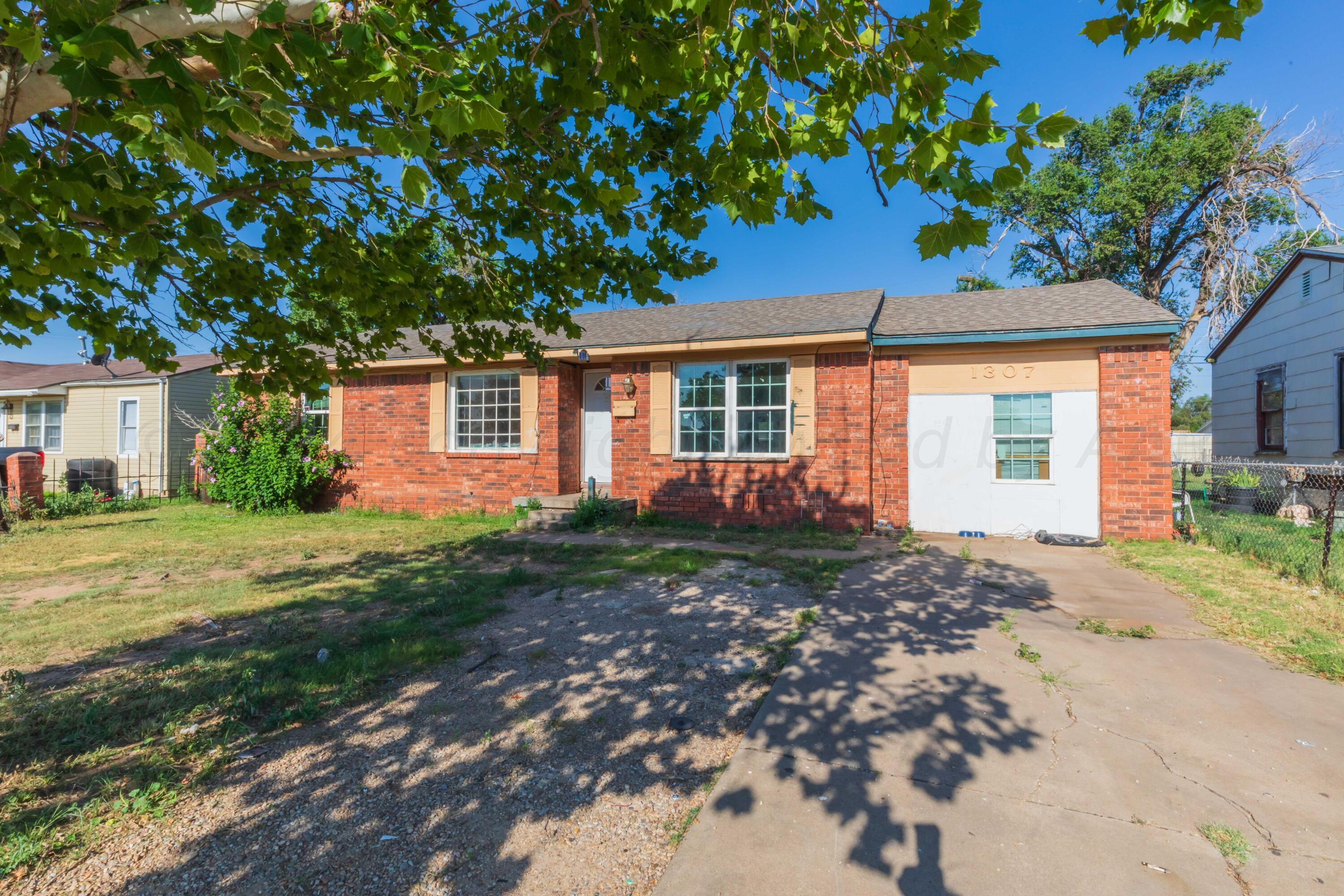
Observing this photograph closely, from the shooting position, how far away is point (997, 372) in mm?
8797

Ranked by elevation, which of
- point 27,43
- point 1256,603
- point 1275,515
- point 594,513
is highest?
point 27,43

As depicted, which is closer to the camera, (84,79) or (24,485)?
(84,79)

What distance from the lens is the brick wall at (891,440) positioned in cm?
908

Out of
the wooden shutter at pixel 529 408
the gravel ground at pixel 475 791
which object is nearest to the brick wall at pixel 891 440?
the gravel ground at pixel 475 791

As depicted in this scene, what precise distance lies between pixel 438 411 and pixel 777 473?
22.4 ft

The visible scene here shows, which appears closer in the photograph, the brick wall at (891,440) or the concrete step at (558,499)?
the brick wall at (891,440)

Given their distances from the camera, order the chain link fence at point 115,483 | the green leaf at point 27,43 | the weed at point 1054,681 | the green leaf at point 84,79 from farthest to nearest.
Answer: the chain link fence at point 115,483, the weed at point 1054,681, the green leaf at point 84,79, the green leaf at point 27,43

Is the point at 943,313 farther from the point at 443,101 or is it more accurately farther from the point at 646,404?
the point at 443,101

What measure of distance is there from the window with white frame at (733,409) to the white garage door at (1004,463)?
6.86ft

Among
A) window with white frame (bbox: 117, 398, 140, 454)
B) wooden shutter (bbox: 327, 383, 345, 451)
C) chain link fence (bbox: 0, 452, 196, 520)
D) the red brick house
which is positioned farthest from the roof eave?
window with white frame (bbox: 117, 398, 140, 454)

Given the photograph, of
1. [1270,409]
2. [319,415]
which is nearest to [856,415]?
[1270,409]

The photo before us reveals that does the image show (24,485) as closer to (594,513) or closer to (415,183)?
(594,513)

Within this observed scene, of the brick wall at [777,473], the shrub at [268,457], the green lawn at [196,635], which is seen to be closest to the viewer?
the green lawn at [196,635]

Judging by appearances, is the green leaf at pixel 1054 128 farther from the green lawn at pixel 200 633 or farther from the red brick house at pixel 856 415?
the red brick house at pixel 856 415
